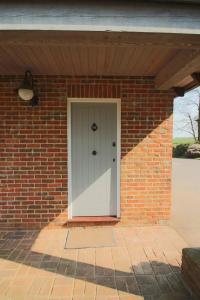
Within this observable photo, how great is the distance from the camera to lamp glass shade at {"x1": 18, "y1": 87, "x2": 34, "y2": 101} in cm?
382

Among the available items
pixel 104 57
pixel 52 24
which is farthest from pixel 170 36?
pixel 104 57

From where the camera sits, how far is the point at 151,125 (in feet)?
14.4

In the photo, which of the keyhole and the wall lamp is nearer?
the wall lamp

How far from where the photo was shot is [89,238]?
3.98m

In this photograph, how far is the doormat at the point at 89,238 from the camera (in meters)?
3.75

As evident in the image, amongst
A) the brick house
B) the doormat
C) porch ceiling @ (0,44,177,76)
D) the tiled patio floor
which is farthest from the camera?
the brick house

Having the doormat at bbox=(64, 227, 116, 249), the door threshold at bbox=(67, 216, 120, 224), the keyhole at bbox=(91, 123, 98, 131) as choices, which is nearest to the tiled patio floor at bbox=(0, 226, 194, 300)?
the doormat at bbox=(64, 227, 116, 249)

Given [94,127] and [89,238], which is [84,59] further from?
[89,238]

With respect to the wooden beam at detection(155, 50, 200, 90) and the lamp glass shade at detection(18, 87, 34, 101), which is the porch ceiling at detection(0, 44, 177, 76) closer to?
the wooden beam at detection(155, 50, 200, 90)

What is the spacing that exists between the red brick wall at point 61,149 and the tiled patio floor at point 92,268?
40 cm

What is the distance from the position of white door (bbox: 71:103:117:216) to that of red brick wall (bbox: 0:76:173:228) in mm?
195

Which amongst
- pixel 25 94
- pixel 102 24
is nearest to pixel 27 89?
pixel 25 94

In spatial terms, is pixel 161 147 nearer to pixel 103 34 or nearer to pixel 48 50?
pixel 48 50

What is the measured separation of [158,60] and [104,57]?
2.32ft
